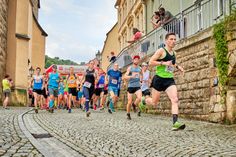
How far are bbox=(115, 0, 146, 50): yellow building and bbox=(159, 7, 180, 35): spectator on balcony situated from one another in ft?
31.0

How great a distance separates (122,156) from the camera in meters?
4.74

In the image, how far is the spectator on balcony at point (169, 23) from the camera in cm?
1342

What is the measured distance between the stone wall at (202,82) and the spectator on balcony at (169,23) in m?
1.20

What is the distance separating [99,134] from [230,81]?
440 cm

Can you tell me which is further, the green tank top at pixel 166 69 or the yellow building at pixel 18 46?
the yellow building at pixel 18 46

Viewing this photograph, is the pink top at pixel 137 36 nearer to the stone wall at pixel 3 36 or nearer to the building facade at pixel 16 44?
the building facade at pixel 16 44

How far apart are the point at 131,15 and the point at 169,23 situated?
1783 cm

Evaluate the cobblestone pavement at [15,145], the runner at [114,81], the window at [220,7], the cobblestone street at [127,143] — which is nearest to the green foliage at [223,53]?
the window at [220,7]

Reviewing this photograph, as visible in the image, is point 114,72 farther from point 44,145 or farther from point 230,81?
point 44,145

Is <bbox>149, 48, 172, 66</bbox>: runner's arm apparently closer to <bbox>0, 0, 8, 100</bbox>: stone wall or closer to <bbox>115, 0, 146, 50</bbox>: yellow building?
<bbox>115, 0, 146, 50</bbox>: yellow building

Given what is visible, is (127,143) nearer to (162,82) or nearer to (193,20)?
(162,82)

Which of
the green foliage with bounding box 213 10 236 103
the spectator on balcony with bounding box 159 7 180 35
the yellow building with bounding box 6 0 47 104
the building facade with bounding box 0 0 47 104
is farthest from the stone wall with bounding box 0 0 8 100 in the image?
the green foliage with bounding box 213 10 236 103

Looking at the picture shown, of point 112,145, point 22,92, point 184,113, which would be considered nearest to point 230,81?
point 184,113

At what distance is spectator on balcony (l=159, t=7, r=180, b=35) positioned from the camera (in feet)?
44.0
